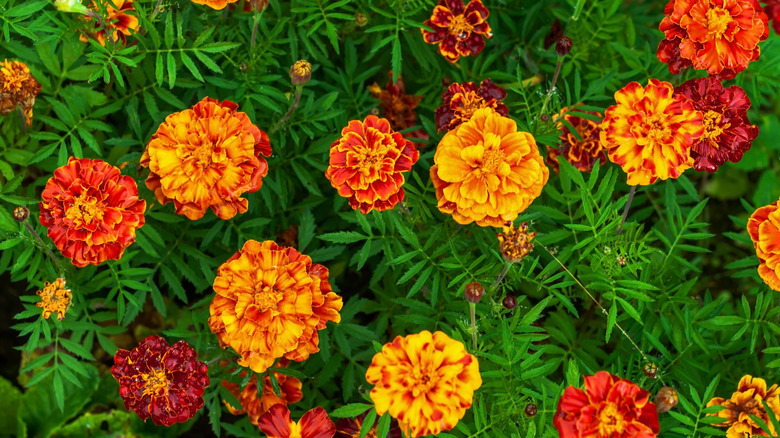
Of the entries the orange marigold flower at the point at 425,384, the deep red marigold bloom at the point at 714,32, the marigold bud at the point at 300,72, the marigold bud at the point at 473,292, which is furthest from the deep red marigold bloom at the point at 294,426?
the deep red marigold bloom at the point at 714,32

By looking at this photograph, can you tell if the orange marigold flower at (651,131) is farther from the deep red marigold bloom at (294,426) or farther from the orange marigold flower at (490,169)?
the deep red marigold bloom at (294,426)

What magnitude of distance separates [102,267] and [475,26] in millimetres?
1706

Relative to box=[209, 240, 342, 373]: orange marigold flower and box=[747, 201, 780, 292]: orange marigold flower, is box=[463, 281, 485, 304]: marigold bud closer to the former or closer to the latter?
box=[209, 240, 342, 373]: orange marigold flower

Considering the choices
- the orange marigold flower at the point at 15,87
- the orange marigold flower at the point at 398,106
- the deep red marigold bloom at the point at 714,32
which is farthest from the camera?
the orange marigold flower at the point at 398,106

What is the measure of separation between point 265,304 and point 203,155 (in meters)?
0.47

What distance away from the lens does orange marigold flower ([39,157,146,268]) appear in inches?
75.7

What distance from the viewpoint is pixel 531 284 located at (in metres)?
2.64

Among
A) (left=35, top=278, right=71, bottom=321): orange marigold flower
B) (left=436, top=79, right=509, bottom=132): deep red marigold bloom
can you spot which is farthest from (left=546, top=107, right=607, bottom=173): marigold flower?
(left=35, top=278, right=71, bottom=321): orange marigold flower

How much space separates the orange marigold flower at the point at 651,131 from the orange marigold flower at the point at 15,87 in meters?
1.84

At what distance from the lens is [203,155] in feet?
6.35

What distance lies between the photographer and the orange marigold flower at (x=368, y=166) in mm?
1913

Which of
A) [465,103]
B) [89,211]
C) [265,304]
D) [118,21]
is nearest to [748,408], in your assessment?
[465,103]

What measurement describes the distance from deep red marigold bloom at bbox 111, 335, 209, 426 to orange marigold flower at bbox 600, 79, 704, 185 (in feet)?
4.62

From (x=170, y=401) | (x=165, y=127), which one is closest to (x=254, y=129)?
(x=165, y=127)
